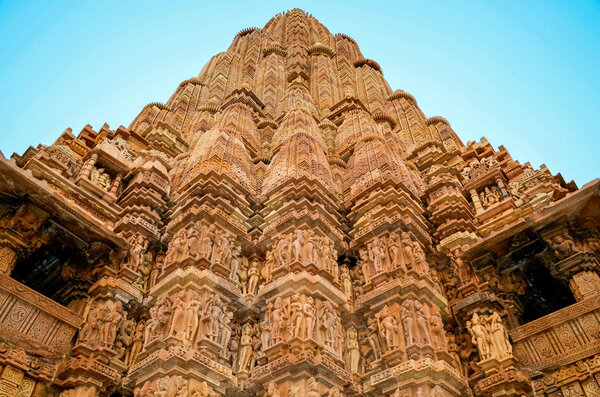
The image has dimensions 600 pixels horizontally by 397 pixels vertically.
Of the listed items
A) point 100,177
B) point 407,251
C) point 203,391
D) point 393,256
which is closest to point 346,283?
point 393,256

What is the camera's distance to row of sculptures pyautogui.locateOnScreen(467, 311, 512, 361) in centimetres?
973

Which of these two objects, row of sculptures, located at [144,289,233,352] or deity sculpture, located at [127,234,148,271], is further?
deity sculpture, located at [127,234,148,271]

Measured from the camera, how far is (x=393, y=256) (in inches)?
451

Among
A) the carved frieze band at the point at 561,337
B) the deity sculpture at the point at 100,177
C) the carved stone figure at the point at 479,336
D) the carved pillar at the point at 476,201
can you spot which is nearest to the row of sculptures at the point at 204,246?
the deity sculpture at the point at 100,177

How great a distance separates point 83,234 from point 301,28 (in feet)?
103

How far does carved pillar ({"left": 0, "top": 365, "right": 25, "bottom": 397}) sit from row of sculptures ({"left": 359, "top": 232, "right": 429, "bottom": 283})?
765 cm

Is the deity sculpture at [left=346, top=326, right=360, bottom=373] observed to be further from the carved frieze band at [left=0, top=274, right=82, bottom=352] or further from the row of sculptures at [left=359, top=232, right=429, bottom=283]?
the carved frieze band at [left=0, top=274, right=82, bottom=352]

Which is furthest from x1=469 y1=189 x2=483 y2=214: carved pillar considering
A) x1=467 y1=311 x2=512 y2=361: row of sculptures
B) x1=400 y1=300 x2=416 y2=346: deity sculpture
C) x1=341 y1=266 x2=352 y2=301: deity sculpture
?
x1=400 y1=300 x2=416 y2=346: deity sculpture

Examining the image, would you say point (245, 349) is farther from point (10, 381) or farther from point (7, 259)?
point (7, 259)

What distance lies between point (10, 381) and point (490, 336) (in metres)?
9.63

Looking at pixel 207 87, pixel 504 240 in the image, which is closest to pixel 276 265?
pixel 504 240

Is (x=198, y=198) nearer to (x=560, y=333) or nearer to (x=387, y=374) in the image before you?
(x=387, y=374)

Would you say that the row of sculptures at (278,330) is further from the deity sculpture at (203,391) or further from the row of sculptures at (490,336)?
the deity sculpture at (203,391)

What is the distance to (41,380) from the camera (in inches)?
356
